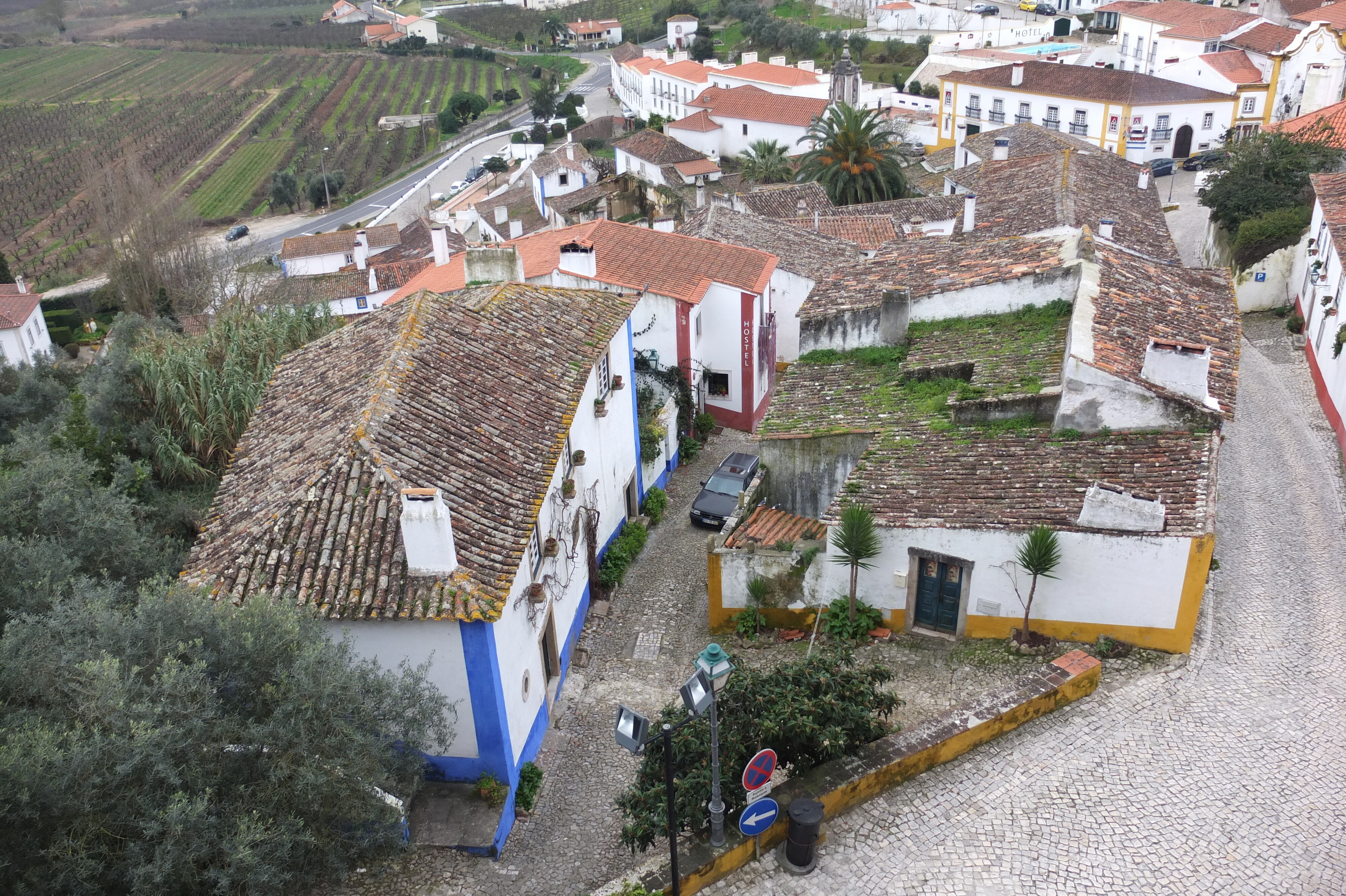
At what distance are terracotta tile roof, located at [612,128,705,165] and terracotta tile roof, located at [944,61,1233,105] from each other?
2011cm

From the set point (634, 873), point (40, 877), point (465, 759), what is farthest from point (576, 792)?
point (40, 877)

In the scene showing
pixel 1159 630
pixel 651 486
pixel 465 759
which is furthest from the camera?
pixel 651 486

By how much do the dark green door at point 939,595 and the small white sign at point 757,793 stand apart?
5.89 metres

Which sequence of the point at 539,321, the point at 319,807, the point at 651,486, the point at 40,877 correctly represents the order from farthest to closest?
the point at 651,486
the point at 539,321
the point at 319,807
the point at 40,877

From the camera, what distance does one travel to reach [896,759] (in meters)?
11.7

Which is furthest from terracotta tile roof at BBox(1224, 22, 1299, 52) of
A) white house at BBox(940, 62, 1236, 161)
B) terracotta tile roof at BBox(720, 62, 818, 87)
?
terracotta tile roof at BBox(720, 62, 818, 87)

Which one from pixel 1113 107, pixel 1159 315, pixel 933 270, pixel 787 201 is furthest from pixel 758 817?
pixel 1113 107

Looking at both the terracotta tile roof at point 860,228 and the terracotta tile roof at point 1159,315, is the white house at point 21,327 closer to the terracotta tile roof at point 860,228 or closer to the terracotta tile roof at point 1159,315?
the terracotta tile roof at point 860,228

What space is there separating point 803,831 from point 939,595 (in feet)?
19.1

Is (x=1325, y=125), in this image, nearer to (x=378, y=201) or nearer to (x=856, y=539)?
(x=856, y=539)

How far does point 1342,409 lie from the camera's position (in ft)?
70.0

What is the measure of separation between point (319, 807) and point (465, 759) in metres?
3.03

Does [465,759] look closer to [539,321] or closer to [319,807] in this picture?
[319,807]

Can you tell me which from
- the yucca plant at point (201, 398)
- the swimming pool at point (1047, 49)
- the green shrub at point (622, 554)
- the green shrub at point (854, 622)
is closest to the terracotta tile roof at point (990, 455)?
the green shrub at point (854, 622)
